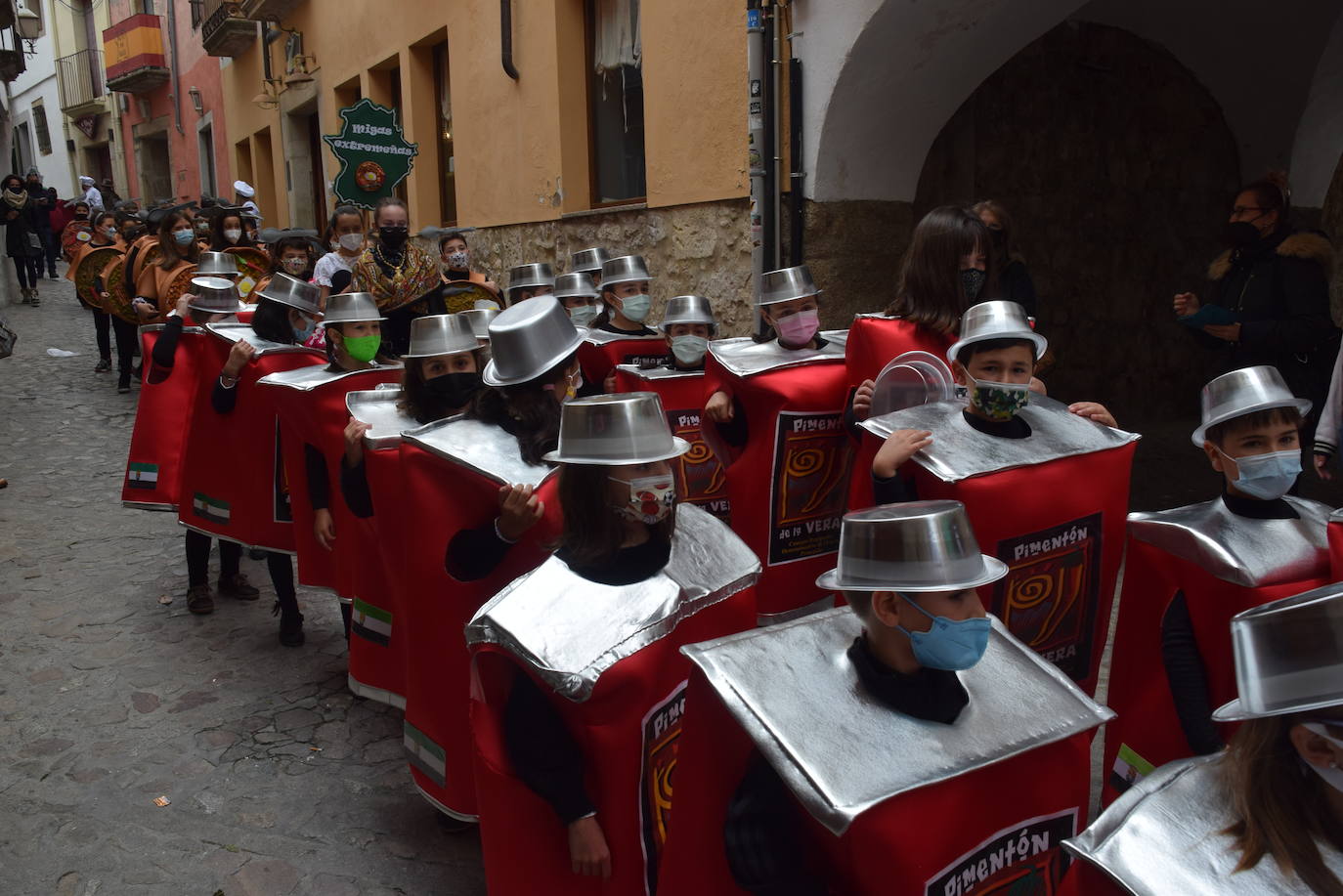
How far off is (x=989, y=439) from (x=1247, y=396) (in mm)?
689

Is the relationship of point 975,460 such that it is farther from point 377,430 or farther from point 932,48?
point 932,48

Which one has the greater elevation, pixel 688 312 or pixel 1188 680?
pixel 688 312

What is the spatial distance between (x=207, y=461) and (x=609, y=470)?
12.2ft

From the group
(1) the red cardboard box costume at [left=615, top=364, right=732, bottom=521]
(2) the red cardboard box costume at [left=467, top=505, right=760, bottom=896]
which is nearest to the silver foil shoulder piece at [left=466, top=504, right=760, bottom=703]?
(2) the red cardboard box costume at [left=467, top=505, right=760, bottom=896]

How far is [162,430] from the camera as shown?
5859mm

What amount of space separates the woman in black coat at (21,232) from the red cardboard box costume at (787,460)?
58.4 feet

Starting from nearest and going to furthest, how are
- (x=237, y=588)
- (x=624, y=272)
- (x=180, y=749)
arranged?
1. (x=180, y=749)
2. (x=624, y=272)
3. (x=237, y=588)

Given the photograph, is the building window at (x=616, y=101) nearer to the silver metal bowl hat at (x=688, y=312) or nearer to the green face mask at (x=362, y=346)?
the silver metal bowl hat at (x=688, y=312)

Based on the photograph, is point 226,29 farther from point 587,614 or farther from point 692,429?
point 587,614

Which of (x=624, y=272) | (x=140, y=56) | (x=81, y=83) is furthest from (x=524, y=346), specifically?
(x=81, y=83)

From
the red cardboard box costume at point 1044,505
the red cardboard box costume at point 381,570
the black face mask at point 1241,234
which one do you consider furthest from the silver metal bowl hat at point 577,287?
the red cardboard box costume at point 1044,505

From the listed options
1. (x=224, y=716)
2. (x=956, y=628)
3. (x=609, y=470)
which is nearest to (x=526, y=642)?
(x=609, y=470)

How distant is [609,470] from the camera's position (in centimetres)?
253

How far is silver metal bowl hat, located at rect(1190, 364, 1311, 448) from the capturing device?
2.62m
